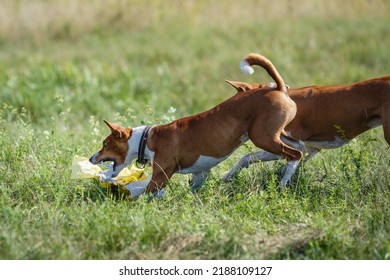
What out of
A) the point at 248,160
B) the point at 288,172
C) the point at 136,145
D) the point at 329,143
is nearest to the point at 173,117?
the point at 248,160

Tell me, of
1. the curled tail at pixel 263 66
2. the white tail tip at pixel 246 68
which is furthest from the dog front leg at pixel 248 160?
the white tail tip at pixel 246 68

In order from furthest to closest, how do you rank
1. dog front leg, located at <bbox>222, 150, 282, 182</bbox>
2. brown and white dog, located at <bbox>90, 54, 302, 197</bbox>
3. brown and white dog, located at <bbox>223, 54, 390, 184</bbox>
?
dog front leg, located at <bbox>222, 150, 282, 182</bbox>, brown and white dog, located at <bbox>223, 54, 390, 184</bbox>, brown and white dog, located at <bbox>90, 54, 302, 197</bbox>

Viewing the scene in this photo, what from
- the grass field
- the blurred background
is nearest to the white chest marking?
the grass field

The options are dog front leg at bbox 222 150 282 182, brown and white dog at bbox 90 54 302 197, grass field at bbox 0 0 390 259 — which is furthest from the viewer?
dog front leg at bbox 222 150 282 182

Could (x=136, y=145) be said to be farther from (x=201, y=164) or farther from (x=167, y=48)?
(x=167, y=48)

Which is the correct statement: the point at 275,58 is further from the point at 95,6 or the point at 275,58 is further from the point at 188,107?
the point at 95,6

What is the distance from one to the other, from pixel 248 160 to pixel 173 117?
1.94 m

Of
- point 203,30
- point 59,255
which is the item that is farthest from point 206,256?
point 203,30

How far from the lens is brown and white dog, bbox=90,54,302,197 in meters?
6.67

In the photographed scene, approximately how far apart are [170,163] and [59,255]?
5.64ft

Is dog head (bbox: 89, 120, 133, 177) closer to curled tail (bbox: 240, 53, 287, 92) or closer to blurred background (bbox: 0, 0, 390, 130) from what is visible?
curled tail (bbox: 240, 53, 287, 92)

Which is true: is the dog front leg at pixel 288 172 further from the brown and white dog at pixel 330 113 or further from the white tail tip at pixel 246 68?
the white tail tip at pixel 246 68

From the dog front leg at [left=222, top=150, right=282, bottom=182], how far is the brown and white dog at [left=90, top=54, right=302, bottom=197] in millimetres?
251

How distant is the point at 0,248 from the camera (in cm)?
547
